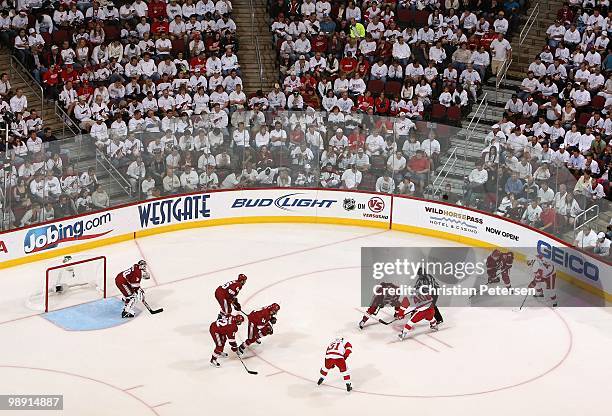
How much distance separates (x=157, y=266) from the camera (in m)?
22.6

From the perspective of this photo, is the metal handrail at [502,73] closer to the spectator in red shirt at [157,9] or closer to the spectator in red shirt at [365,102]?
the spectator in red shirt at [365,102]

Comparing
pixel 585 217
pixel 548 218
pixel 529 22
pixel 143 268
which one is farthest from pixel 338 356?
pixel 529 22

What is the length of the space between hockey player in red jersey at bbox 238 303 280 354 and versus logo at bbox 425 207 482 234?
6.72 meters

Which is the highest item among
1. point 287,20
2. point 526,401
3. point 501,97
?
point 287,20

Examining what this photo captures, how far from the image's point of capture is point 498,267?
842 inches

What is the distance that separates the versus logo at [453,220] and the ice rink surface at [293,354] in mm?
2485

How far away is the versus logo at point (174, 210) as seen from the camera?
24.0 m

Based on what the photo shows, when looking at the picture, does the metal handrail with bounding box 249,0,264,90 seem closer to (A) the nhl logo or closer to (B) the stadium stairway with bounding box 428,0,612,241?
(A) the nhl logo

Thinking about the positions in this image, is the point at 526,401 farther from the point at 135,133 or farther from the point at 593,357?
the point at 135,133

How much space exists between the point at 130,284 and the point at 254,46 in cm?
1110

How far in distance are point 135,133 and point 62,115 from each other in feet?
10.8

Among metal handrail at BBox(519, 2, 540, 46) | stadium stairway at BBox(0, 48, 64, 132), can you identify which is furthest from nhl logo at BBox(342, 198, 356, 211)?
metal handrail at BBox(519, 2, 540, 46)

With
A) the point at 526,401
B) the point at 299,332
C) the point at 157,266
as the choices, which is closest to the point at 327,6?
the point at 157,266

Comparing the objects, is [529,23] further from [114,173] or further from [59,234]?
[59,234]
